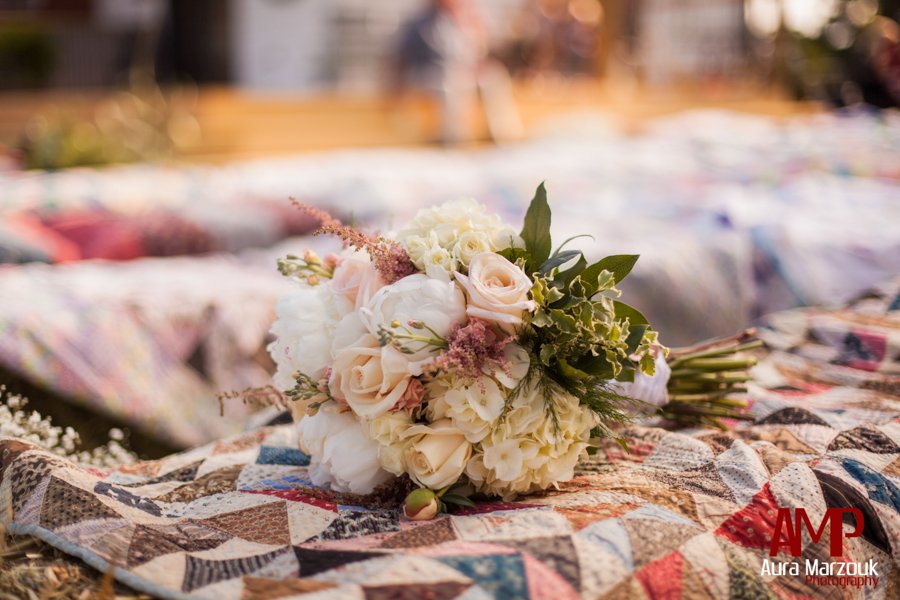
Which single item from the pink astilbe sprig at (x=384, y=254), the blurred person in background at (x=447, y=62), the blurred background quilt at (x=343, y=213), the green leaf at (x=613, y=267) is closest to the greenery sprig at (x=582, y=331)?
the green leaf at (x=613, y=267)

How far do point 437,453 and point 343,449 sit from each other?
11cm

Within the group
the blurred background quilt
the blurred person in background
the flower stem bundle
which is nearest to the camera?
the flower stem bundle

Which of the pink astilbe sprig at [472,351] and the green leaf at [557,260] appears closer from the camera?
the pink astilbe sprig at [472,351]

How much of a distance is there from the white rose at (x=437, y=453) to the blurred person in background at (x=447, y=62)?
16.5 ft

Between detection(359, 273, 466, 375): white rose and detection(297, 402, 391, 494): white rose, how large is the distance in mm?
116

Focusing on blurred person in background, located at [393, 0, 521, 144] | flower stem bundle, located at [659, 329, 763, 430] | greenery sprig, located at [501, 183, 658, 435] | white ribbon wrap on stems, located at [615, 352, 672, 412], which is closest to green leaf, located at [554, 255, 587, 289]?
greenery sprig, located at [501, 183, 658, 435]

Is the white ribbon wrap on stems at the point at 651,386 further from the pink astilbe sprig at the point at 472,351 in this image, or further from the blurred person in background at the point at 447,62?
the blurred person in background at the point at 447,62

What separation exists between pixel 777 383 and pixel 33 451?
1074 mm

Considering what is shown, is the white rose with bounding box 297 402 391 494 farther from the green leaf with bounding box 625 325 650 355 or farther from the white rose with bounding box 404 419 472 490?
the green leaf with bounding box 625 325 650 355

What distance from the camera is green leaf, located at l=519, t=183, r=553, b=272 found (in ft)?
3.31

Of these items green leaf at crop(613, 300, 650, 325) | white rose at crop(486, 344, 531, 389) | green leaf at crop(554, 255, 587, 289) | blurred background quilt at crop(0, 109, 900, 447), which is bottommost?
blurred background quilt at crop(0, 109, 900, 447)

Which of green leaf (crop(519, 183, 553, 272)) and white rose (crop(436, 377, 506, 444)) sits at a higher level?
green leaf (crop(519, 183, 553, 272))

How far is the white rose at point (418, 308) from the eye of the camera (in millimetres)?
904

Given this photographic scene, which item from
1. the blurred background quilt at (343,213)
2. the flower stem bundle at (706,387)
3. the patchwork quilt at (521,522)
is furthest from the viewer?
the blurred background quilt at (343,213)
